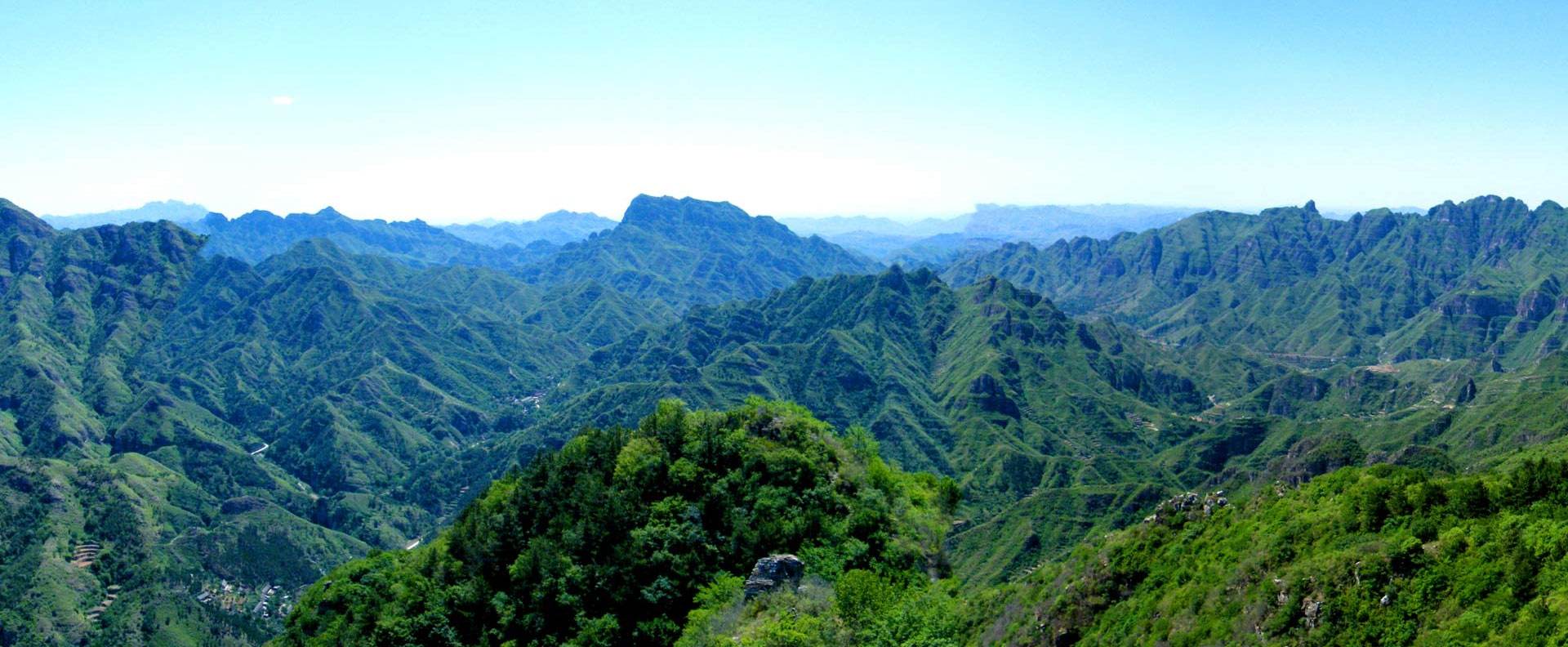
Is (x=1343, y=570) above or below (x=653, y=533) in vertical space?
above

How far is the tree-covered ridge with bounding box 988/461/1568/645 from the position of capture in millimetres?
32656

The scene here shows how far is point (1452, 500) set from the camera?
1512 inches

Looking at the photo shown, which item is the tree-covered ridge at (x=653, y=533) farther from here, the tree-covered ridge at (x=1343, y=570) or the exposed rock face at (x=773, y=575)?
the tree-covered ridge at (x=1343, y=570)

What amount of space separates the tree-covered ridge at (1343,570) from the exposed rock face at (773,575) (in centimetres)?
1823

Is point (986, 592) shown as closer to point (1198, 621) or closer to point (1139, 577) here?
point (1139, 577)

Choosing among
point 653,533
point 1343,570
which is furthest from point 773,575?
point 1343,570

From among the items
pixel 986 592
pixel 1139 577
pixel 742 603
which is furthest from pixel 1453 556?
pixel 742 603

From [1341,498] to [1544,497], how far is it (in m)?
9.34

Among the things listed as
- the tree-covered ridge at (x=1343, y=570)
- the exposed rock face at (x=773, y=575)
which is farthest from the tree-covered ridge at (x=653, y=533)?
the tree-covered ridge at (x=1343, y=570)

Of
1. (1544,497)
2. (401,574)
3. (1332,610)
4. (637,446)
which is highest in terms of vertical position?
(1544,497)

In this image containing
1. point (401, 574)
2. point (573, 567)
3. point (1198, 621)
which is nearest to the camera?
point (1198, 621)

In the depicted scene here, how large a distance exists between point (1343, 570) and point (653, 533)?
58333mm

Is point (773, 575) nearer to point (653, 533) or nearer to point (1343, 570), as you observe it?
point (653, 533)

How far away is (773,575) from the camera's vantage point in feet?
224
